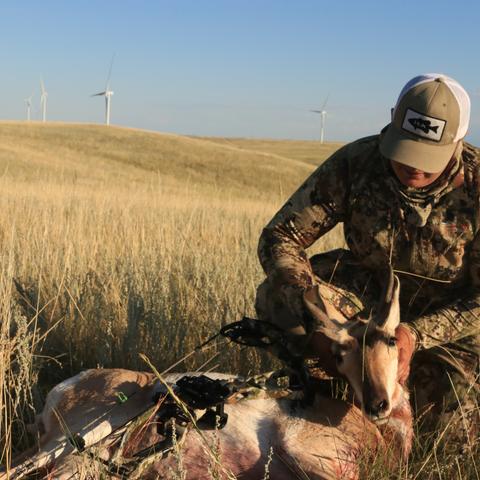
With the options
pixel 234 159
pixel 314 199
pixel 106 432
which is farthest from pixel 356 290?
pixel 234 159

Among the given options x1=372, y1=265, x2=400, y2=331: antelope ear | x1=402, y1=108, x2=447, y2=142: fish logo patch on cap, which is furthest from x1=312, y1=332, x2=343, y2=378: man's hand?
x1=402, y1=108, x2=447, y2=142: fish logo patch on cap

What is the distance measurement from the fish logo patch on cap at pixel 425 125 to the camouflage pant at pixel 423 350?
3.00 feet

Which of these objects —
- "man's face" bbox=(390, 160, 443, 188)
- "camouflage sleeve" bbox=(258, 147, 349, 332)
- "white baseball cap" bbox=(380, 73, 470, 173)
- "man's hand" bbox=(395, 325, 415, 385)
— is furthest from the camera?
"camouflage sleeve" bbox=(258, 147, 349, 332)

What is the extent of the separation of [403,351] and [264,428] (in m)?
0.74

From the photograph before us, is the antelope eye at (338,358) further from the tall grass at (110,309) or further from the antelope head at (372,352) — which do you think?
the tall grass at (110,309)

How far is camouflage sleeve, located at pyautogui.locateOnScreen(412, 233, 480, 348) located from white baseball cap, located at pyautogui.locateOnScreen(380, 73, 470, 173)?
65 cm

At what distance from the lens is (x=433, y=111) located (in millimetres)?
2762

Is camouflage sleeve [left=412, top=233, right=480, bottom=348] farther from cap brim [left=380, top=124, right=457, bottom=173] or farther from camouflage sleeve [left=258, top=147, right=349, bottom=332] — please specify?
camouflage sleeve [left=258, top=147, right=349, bottom=332]

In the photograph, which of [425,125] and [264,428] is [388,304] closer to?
[264,428]

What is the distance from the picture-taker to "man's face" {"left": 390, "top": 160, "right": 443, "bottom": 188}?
9.70 ft

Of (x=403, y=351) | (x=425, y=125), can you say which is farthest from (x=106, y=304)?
(x=425, y=125)

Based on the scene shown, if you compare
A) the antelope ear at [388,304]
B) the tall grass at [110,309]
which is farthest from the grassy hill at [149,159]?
the antelope ear at [388,304]

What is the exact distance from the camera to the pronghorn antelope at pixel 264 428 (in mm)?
2031

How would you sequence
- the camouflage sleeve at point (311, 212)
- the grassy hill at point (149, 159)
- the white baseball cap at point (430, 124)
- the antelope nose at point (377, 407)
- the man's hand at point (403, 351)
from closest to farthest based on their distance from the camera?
the antelope nose at point (377, 407)
the man's hand at point (403, 351)
the white baseball cap at point (430, 124)
the camouflage sleeve at point (311, 212)
the grassy hill at point (149, 159)
